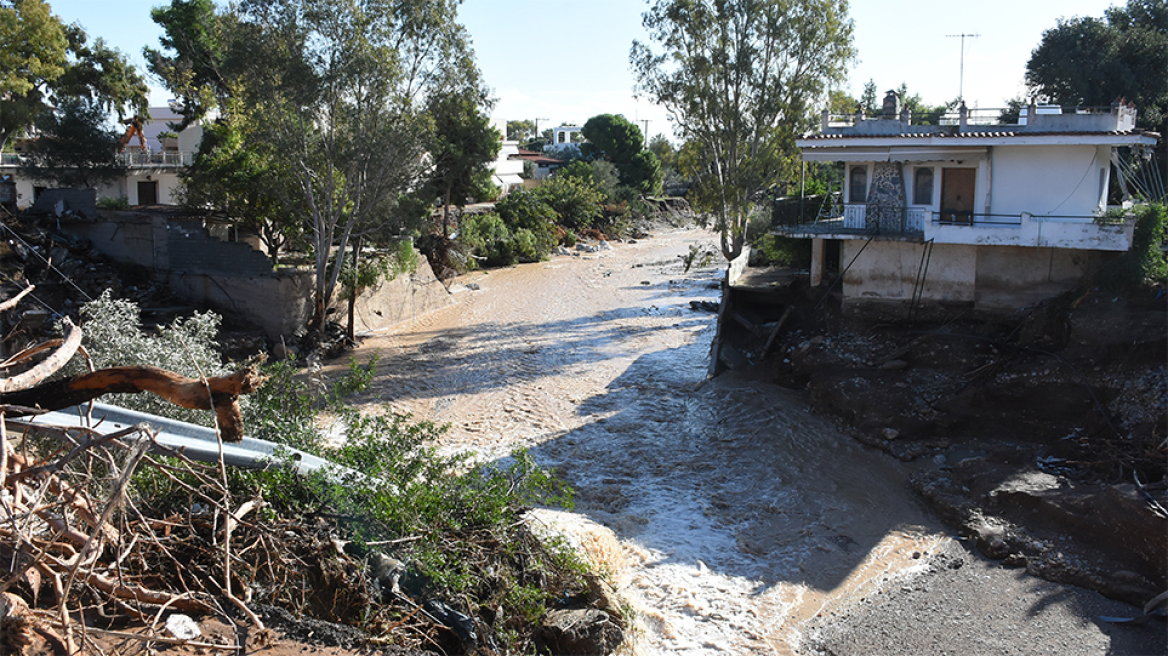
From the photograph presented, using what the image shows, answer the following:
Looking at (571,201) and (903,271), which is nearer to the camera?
(903,271)

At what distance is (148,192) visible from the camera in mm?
31141

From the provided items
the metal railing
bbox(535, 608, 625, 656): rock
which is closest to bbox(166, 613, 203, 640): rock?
bbox(535, 608, 625, 656): rock

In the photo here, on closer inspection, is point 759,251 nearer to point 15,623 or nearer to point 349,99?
point 349,99

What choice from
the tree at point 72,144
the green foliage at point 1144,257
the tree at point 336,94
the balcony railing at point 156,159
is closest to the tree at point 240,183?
the tree at point 336,94

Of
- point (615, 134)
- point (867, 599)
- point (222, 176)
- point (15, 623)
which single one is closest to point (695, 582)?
point (867, 599)

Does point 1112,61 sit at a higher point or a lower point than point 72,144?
higher

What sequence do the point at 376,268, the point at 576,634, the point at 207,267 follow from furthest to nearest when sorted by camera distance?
the point at 376,268 < the point at 207,267 < the point at 576,634

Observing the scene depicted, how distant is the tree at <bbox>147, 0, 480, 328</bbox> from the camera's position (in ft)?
69.2

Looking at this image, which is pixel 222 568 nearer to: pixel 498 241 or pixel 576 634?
pixel 576 634

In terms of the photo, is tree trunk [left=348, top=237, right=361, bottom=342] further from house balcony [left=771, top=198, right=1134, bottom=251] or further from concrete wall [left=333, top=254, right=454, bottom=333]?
house balcony [left=771, top=198, right=1134, bottom=251]

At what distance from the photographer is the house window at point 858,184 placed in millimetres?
20875

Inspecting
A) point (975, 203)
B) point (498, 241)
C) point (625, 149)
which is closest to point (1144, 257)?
point (975, 203)

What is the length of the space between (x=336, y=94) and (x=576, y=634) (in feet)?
55.7

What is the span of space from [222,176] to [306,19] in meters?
4.73
